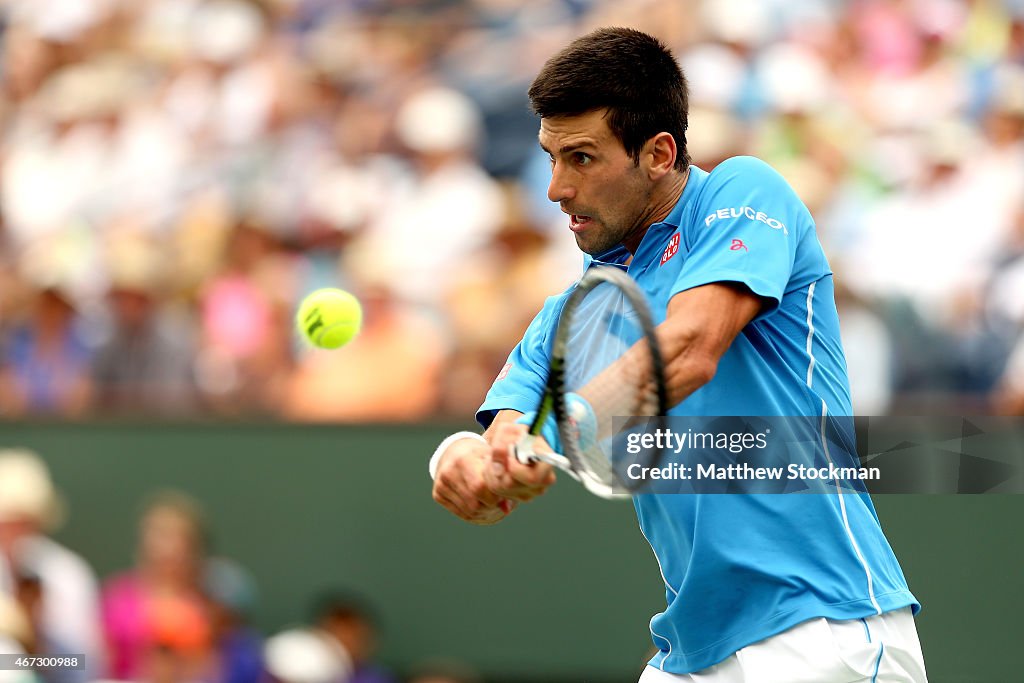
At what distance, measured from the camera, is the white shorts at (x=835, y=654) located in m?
3.58

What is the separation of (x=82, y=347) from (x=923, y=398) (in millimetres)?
5404

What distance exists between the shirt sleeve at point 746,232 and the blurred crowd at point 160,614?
4948mm

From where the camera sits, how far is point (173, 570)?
27.5ft

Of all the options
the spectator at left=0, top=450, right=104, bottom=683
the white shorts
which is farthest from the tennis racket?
the spectator at left=0, top=450, right=104, bottom=683

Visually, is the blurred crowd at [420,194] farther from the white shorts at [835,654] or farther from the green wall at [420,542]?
the white shorts at [835,654]

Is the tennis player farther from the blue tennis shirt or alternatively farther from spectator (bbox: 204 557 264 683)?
spectator (bbox: 204 557 264 683)

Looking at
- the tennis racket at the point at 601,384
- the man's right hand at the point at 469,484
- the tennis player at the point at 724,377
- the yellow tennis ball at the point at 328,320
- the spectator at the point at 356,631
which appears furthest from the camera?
the spectator at the point at 356,631

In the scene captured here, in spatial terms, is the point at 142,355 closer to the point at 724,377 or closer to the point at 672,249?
the point at 672,249

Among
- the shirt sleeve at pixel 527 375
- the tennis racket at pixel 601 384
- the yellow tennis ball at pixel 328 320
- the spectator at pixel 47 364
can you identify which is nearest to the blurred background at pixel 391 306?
the spectator at pixel 47 364

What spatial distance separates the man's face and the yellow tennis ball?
5.57ft

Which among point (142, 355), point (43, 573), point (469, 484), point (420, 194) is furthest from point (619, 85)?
point (142, 355)

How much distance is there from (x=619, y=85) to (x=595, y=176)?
252 mm

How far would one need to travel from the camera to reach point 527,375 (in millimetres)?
4207

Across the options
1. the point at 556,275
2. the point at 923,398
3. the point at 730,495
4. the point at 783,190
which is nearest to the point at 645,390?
the point at 730,495
